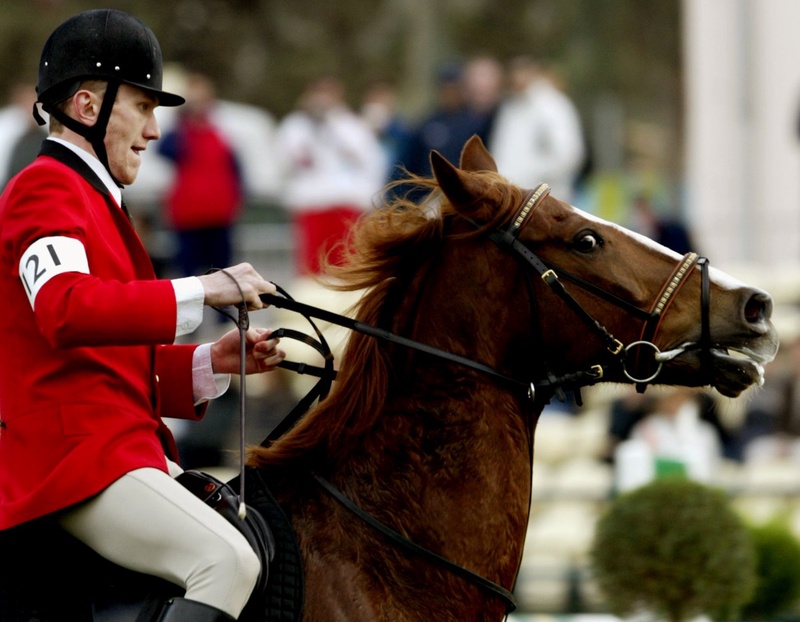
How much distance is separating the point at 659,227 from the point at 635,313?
26.6ft

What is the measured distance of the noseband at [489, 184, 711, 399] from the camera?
4371 mm

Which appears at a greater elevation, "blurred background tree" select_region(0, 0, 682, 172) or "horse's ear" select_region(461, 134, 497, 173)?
"blurred background tree" select_region(0, 0, 682, 172)

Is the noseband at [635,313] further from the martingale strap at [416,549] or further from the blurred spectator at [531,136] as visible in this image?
the blurred spectator at [531,136]

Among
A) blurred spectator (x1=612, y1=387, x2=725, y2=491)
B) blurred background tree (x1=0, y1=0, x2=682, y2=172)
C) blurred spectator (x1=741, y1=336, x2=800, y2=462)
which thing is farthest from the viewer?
blurred background tree (x1=0, y1=0, x2=682, y2=172)

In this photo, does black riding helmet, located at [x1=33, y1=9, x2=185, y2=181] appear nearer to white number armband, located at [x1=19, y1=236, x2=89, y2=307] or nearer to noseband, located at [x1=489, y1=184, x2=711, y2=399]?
white number armband, located at [x1=19, y1=236, x2=89, y2=307]

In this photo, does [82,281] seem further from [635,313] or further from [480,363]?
[635,313]

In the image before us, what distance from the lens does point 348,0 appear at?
28547 millimetres

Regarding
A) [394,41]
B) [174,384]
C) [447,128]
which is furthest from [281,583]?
[394,41]

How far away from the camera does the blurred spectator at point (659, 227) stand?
39.7ft

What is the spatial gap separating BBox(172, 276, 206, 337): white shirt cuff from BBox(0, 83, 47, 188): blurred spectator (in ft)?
25.1

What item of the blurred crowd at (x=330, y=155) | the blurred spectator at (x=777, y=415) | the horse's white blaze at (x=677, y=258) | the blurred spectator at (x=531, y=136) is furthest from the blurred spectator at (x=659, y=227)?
the horse's white blaze at (x=677, y=258)

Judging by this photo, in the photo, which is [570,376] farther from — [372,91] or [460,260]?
[372,91]

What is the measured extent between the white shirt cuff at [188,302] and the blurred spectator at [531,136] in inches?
318

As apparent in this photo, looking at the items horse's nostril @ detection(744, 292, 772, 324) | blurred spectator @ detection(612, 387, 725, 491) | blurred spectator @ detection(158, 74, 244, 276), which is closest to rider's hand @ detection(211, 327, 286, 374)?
horse's nostril @ detection(744, 292, 772, 324)
